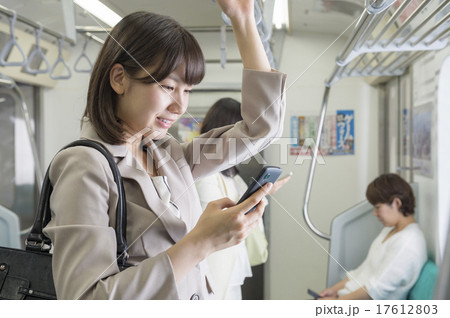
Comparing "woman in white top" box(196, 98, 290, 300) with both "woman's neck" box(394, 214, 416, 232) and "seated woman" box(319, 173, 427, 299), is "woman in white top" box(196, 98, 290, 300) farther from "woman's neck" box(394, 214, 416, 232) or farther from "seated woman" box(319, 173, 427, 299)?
"woman's neck" box(394, 214, 416, 232)

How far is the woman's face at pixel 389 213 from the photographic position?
1.11m

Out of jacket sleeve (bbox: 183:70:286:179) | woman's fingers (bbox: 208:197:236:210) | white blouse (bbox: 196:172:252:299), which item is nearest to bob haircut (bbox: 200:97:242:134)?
white blouse (bbox: 196:172:252:299)

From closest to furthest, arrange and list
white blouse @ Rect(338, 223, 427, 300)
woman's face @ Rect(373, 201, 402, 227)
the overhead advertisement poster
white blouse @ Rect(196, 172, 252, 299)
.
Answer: white blouse @ Rect(196, 172, 252, 299) < white blouse @ Rect(338, 223, 427, 300) < woman's face @ Rect(373, 201, 402, 227) < the overhead advertisement poster

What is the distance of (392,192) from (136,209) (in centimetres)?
90

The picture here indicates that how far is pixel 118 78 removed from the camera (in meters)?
0.39

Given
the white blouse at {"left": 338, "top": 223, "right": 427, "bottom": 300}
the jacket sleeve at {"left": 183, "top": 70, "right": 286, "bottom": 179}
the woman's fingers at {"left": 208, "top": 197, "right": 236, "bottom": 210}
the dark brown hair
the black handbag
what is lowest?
the white blouse at {"left": 338, "top": 223, "right": 427, "bottom": 300}

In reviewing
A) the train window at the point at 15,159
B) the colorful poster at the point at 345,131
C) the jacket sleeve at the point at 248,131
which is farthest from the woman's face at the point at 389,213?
the train window at the point at 15,159

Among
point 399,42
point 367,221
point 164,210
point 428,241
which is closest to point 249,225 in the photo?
point 164,210

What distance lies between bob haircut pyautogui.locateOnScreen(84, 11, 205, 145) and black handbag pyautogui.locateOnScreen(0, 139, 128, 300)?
0.04 metres

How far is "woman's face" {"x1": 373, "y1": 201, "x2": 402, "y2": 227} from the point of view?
3.64 ft

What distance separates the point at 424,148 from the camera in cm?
109

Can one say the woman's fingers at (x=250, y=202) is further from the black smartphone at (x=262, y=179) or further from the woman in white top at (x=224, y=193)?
the woman in white top at (x=224, y=193)

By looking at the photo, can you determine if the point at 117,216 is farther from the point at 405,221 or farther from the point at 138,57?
the point at 405,221
